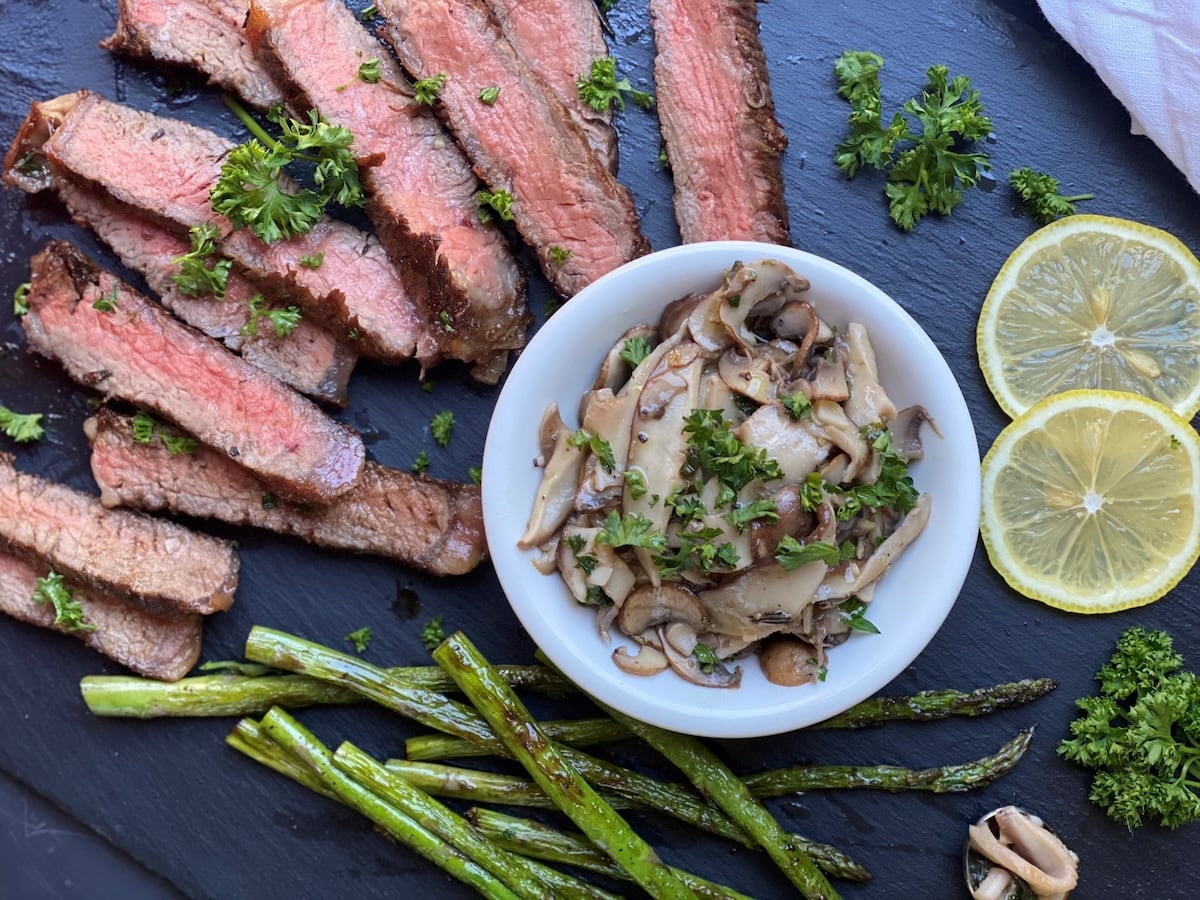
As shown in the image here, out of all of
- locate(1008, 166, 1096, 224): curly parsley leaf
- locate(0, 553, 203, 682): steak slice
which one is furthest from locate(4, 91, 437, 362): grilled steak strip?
locate(1008, 166, 1096, 224): curly parsley leaf

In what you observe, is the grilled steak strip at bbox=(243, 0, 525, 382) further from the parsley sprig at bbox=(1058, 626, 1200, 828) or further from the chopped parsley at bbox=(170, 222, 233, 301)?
the parsley sprig at bbox=(1058, 626, 1200, 828)

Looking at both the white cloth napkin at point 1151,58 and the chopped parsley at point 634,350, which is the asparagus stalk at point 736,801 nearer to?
the chopped parsley at point 634,350

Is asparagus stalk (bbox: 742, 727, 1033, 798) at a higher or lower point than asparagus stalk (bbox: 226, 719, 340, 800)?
lower

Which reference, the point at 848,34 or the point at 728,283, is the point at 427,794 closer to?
the point at 728,283

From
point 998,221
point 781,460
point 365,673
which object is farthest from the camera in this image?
point 998,221

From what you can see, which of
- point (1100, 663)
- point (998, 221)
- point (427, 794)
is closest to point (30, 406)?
point (427, 794)

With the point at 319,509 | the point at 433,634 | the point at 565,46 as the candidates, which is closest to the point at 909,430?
the point at 433,634
